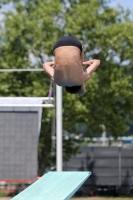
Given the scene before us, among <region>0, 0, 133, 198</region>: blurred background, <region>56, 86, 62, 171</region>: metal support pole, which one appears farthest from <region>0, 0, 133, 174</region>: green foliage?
<region>56, 86, 62, 171</region>: metal support pole

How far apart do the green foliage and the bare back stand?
16.7 metres

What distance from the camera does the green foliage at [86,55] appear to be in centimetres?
2633

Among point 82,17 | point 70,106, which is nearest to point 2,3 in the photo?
point 82,17

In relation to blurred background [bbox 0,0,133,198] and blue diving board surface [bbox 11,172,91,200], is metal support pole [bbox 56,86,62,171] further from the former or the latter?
blurred background [bbox 0,0,133,198]

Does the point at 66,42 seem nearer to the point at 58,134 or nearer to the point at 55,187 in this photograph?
the point at 55,187

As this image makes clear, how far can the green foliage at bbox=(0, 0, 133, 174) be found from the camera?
26.3 metres

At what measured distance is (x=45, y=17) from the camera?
88.0ft

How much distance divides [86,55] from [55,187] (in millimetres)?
14287

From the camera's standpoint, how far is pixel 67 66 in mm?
8711

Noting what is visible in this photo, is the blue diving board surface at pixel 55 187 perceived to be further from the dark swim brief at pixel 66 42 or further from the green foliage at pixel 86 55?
the green foliage at pixel 86 55

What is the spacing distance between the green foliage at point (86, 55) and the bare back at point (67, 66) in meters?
16.7

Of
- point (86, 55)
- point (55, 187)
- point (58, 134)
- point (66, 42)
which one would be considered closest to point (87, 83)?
point (86, 55)

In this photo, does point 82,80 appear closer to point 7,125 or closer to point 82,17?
point 7,125

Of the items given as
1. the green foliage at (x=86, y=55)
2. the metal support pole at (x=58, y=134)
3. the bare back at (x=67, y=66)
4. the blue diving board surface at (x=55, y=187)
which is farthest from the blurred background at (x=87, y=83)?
the bare back at (x=67, y=66)
